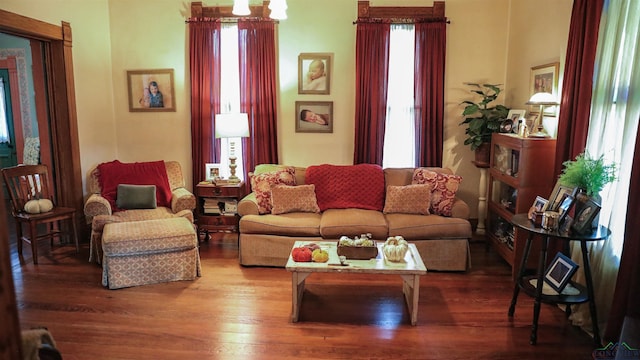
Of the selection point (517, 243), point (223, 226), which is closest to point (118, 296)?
point (223, 226)

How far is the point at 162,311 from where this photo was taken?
3383mm

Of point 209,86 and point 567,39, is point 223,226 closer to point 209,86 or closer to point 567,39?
point 209,86

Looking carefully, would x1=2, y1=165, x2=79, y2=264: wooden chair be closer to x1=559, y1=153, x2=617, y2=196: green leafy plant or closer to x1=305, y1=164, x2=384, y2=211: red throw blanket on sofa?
x1=305, y1=164, x2=384, y2=211: red throw blanket on sofa

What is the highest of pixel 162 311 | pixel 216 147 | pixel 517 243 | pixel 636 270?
pixel 216 147

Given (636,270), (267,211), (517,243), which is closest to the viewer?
(636,270)

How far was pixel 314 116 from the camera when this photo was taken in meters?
5.25

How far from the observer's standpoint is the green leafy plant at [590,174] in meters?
2.86

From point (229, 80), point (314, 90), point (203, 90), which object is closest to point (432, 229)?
point (314, 90)

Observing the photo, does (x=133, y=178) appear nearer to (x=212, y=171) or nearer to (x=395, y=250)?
(x=212, y=171)

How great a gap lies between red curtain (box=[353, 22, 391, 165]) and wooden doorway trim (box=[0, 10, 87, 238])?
312cm

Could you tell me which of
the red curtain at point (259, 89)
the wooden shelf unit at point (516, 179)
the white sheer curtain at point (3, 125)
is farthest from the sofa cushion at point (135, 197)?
the wooden shelf unit at point (516, 179)

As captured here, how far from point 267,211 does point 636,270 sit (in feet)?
10.0

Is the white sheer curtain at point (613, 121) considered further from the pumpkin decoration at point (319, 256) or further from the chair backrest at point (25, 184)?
the chair backrest at point (25, 184)

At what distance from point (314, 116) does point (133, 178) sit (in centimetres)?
214
